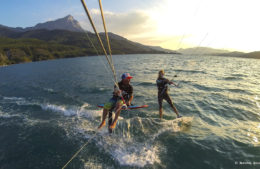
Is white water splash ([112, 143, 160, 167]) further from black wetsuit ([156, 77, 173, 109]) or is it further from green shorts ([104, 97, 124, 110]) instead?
black wetsuit ([156, 77, 173, 109])

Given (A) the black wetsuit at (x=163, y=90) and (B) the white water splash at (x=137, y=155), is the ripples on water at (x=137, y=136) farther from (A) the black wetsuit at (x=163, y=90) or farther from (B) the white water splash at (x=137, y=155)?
(A) the black wetsuit at (x=163, y=90)

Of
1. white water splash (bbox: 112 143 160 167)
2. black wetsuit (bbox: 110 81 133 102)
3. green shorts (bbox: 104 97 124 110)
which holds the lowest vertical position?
white water splash (bbox: 112 143 160 167)

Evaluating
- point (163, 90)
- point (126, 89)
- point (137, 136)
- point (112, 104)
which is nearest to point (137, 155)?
point (137, 136)

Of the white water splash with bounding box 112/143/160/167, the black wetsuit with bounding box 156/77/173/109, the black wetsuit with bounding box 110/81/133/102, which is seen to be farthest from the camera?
the black wetsuit with bounding box 156/77/173/109

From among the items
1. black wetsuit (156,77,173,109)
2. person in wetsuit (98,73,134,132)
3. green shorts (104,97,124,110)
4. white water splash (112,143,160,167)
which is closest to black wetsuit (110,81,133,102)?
person in wetsuit (98,73,134,132)

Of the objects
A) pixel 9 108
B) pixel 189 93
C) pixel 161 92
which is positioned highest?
pixel 161 92

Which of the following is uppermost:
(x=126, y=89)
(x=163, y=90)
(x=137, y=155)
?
(x=126, y=89)

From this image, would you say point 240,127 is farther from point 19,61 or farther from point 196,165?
point 19,61

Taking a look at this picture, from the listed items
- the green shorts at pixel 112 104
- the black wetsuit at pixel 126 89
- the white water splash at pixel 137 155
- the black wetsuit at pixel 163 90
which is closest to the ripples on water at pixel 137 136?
the white water splash at pixel 137 155

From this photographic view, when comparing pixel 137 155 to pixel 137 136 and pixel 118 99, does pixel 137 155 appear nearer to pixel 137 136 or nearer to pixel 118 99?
pixel 137 136

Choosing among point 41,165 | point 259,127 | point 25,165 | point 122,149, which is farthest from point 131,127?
point 259,127

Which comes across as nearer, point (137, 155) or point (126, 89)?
point (137, 155)

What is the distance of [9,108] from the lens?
12.8m

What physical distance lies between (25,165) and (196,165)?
792cm
